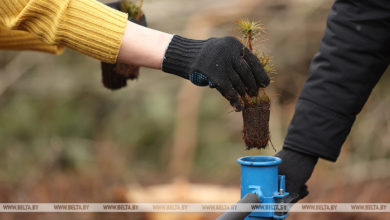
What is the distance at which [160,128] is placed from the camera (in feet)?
19.6

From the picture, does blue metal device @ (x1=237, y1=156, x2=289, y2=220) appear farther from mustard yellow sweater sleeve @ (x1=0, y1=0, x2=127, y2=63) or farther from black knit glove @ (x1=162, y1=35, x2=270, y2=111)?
mustard yellow sweater sleeve @ (x1=0, y1=0, x2=127, y2=63)

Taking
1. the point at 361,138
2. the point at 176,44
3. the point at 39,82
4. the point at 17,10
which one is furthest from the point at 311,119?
the point at 39,82

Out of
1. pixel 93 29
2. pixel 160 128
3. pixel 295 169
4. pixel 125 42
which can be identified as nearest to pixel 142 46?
pixel 125 42

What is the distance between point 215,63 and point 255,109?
0.29 meters

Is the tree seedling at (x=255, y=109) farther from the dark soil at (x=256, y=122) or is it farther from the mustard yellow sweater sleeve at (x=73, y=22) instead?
the mustard yellow sweater sleeve at (x=73, y=22)

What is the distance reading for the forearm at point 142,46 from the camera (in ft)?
5.47

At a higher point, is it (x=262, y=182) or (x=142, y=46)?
(x=142, y=46)

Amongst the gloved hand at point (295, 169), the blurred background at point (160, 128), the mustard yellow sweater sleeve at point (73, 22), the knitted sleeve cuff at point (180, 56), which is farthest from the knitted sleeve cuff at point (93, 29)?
the blurred background at point (160, 128)

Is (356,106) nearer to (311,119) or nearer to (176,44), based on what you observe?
(311,119)

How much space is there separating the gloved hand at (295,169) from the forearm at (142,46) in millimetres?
745

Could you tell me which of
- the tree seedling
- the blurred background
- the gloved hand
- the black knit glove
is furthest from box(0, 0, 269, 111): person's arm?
the blurred background

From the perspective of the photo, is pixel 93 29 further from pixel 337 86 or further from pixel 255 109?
pixel 337 86

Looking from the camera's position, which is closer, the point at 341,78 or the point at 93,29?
the point at 93,29

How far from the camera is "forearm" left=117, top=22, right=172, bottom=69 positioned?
1.67 m
